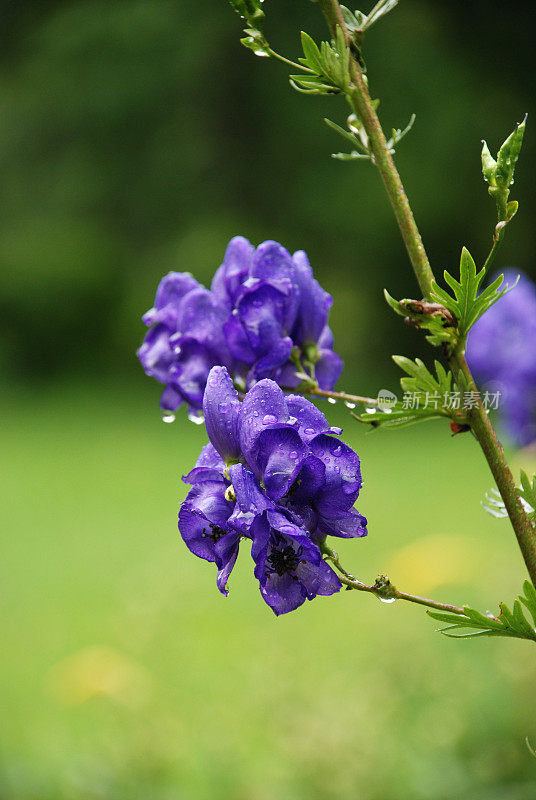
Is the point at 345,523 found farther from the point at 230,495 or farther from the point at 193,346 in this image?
the point at 193,346

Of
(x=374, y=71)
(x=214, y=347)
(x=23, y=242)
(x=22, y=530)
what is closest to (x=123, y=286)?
(x=23, y=242)

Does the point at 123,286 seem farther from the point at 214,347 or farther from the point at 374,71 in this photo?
the point at 214,347

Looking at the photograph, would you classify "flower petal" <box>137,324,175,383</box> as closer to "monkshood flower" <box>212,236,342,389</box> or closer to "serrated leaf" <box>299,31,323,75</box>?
→ "monkshood flower" <box>212,236,342,389</box>

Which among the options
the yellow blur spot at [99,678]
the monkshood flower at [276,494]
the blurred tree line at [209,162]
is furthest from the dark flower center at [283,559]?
the blurred tree line at [209,162]

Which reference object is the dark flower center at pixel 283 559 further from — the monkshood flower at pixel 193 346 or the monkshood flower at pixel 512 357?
the monkshood flower at pixel 512 357

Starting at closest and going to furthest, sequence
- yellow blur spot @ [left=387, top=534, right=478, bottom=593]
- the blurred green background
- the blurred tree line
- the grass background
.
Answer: the grass background
the blurred green background
yellow blur spot @ [left=387, top=534, right=478, bottom=593]
the blurred tree line

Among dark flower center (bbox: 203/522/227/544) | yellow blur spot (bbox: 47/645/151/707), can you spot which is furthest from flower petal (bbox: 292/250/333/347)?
yellow blur spot (bbox: 47/645/151/707)
